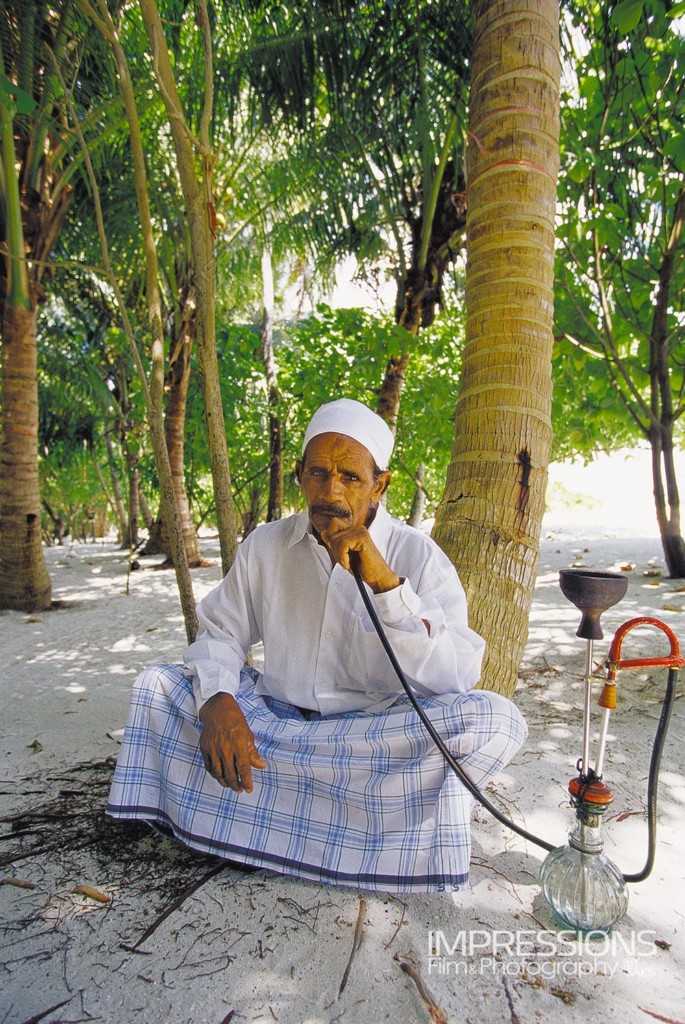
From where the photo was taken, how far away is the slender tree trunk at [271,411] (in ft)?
27.5

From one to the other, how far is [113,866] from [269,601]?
92 centimetres

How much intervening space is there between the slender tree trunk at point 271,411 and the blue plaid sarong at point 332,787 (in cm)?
656

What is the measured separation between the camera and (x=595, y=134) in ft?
14.9

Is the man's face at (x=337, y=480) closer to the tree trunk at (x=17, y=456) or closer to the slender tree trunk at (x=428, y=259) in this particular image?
the tree trunk at (x=17, y=456)

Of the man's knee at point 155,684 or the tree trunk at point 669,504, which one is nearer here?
the man's knee at point 155,684

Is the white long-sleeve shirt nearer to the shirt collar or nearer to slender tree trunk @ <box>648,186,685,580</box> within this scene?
the shirt collar

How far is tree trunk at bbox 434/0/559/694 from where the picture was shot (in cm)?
229

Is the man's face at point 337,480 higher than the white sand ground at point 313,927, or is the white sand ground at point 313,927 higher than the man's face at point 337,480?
the man's face at point 337,480

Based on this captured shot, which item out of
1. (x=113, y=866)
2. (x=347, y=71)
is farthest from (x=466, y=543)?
(x=347, y=71)

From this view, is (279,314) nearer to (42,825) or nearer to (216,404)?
(216,404)

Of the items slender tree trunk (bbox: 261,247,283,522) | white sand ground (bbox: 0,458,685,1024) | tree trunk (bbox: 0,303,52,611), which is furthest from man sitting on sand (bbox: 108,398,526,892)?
slender tree trunk (bbox: 261,247,283,522)

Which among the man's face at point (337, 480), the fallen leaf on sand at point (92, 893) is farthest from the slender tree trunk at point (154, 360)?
the fallen leaf on sand at point (92, 893)

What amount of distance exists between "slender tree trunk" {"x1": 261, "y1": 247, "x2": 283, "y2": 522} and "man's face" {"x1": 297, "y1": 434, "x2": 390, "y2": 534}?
258 inches

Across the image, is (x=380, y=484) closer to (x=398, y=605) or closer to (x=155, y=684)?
(x=398, y=605)
